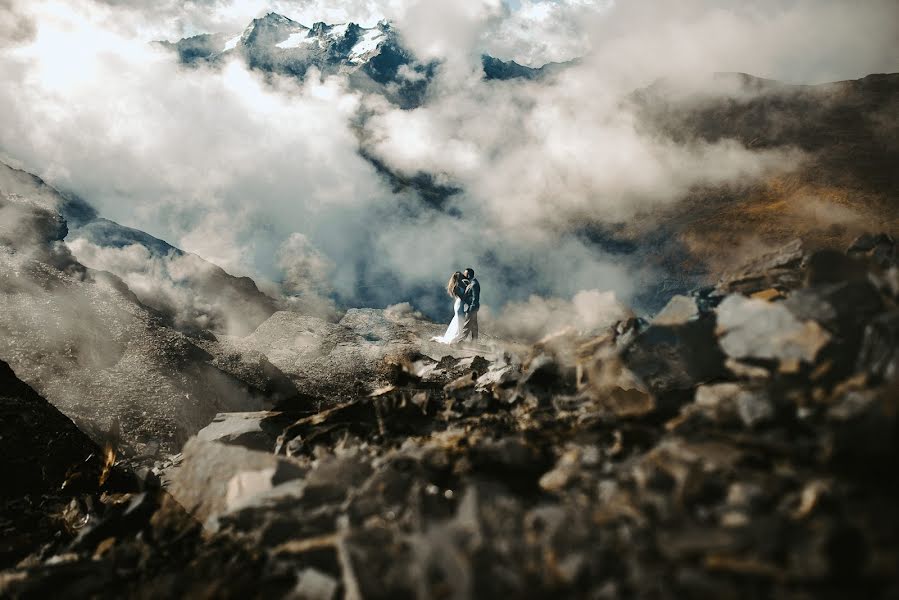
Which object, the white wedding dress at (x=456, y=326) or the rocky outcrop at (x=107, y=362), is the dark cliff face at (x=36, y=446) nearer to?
the rocky outcrop at (x=107, y=362)

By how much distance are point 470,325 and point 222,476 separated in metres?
6.24

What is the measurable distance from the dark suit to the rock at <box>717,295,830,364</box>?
18.8ft

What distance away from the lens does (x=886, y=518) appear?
1.47 m

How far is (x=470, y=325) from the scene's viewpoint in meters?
8.91

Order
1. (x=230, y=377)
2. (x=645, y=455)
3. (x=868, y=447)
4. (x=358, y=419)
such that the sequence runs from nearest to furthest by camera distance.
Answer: (x=868, y=447)
(x=645, y=455)
(x=358, y=419)
(x=230, y=377)

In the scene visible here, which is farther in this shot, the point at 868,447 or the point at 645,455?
the point at 645,455

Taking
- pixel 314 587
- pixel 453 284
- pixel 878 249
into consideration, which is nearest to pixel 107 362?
pixel 453 284

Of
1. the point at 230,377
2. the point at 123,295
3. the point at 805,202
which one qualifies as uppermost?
the point at 805,202

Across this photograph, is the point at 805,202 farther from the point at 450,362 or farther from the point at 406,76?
the point at 406,76

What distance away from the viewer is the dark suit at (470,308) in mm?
8734

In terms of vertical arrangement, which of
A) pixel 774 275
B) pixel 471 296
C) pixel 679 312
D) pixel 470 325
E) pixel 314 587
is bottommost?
pixel 314 587

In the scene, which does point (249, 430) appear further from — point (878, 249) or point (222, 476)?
point (878, 249)

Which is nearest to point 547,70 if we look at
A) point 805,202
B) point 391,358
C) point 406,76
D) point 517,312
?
point 406,76

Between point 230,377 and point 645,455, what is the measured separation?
21.0 ft
